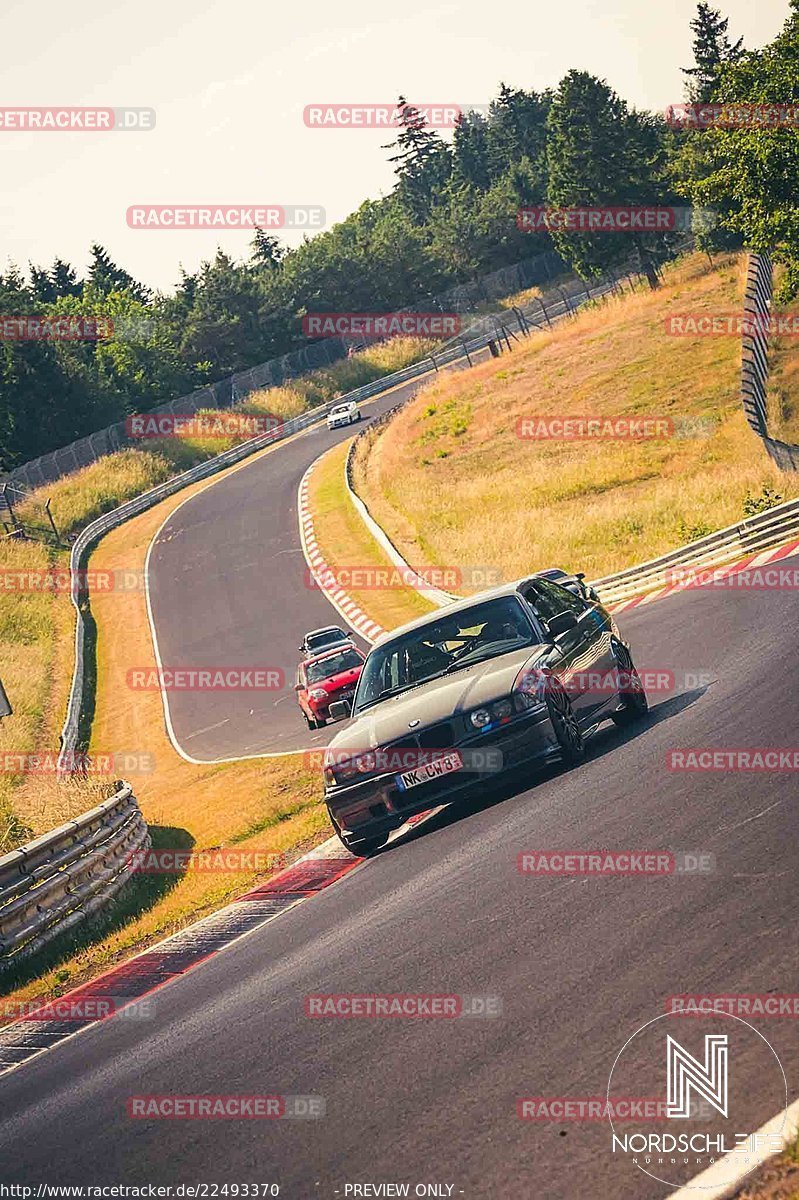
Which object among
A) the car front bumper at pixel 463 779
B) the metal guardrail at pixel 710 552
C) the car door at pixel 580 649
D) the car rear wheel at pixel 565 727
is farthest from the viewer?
the metal guardrail at pixel 710 552

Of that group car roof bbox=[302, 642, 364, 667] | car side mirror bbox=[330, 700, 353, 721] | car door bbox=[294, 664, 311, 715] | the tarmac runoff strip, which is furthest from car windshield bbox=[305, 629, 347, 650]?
car side mirror bbox=[330, 700, 353, 721]

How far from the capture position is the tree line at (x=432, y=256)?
41.3 meters

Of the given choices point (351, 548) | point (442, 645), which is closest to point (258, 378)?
point (351, 548)

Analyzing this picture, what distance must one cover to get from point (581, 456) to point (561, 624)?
32.9m

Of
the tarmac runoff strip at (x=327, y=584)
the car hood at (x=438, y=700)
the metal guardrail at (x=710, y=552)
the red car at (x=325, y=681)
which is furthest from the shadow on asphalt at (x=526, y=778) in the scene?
the tarmac runoff strip at (x=327, y=584)

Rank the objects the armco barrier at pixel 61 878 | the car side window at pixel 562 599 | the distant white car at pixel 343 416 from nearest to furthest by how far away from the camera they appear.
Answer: the armco barrier at pixel 61 878 → the car side window at pixel 562 599 → the distant white car at pixel 343 416

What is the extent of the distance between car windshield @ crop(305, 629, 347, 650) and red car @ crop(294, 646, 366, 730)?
84.5 inches

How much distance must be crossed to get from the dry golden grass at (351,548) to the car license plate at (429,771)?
1480cm

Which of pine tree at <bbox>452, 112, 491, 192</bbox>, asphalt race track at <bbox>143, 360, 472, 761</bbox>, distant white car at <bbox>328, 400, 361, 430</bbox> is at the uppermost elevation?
pine tree at <bbox>452, 112, 491, 192</bbox>

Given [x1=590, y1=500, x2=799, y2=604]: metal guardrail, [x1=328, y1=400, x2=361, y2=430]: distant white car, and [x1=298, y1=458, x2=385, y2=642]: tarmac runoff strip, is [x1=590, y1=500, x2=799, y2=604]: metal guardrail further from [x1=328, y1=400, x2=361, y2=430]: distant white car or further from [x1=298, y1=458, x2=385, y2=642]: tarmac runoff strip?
[x1=328, y1=400, x2=361, y2=430]: distant white car

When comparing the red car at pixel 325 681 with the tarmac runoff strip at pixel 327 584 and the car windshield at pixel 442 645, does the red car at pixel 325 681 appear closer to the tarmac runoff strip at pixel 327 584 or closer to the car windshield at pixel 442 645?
the tarmac runoff strip at pixel 327 584

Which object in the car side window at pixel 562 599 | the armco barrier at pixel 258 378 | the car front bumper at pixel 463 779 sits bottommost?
the car front bumper at pixel 463 779

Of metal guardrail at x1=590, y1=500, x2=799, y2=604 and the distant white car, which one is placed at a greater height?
the distant white car

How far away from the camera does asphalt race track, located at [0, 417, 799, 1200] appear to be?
5051 millimetres
